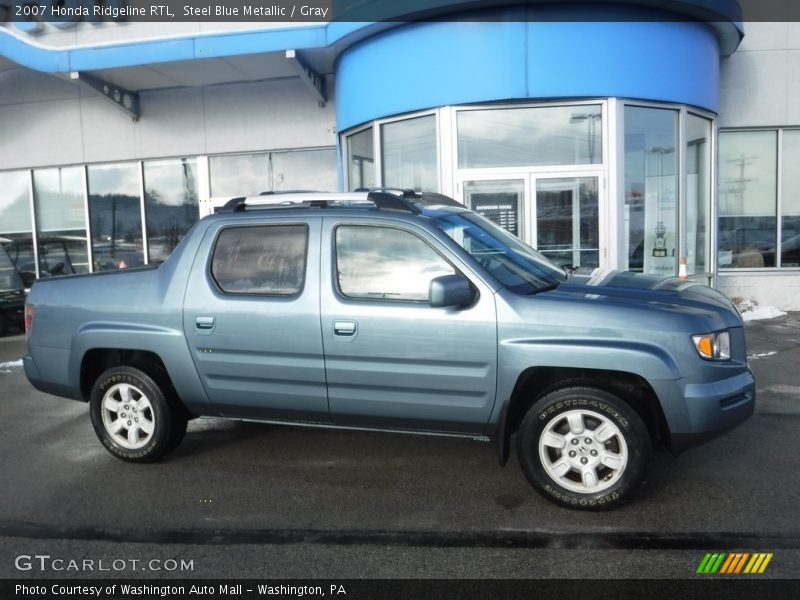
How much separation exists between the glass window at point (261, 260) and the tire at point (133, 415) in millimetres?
953

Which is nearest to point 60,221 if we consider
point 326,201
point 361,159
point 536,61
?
point 361,159

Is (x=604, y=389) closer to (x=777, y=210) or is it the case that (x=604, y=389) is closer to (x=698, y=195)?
(x=698, y=195)

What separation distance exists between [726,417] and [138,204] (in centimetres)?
1260

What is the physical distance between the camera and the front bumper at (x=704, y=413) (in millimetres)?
3732

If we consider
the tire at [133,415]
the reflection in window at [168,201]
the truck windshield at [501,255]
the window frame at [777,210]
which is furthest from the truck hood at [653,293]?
the reflection in window at [168,201]

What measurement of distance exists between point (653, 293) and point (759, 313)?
28.4ft

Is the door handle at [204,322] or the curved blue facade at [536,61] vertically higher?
the curved blue facade at [536,61]

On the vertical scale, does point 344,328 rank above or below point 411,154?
below

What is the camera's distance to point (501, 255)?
455 cm

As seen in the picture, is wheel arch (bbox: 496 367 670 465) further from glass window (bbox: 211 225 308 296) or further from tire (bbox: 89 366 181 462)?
tire (bbox: 89 366 181 462)

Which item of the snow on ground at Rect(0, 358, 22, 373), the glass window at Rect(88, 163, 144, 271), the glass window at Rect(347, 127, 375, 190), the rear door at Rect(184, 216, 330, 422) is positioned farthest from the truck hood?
the glass window at Rect(88, 163, 144, 271)

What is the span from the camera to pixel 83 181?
45.9ft

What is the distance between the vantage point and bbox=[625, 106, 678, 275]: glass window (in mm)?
9992

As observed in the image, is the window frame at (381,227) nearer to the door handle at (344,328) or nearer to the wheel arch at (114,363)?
the door handle at (344,328)
